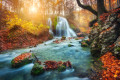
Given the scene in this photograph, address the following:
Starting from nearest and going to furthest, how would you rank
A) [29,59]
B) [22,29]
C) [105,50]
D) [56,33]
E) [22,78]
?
1. [22,78]
2. [105,50]
3. [29,59]
4. [22,29]
5. [56,33]

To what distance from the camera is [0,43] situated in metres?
8.24

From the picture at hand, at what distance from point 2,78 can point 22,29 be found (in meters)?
8.69

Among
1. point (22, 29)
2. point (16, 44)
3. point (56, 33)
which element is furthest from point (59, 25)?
point (16, 44)

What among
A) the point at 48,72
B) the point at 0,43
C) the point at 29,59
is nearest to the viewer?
the point at 48,72

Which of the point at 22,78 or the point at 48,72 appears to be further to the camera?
the point at 48,72

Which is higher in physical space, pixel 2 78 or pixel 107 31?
pixel 107 31

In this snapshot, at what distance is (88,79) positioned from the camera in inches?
141

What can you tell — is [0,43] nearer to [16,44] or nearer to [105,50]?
[16,44]

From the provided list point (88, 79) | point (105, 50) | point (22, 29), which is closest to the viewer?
point (88, 79)

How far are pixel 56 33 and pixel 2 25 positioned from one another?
44.3 feet

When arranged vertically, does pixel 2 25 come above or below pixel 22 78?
above

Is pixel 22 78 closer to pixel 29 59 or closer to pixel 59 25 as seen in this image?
pixel 29 59

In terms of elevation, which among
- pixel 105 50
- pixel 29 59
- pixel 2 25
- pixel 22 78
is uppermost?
pixel 2 25

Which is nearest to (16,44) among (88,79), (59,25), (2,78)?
(2,78)
